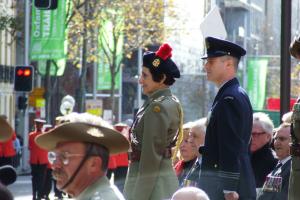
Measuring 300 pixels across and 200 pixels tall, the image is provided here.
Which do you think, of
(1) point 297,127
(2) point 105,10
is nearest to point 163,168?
(1) point 297,127

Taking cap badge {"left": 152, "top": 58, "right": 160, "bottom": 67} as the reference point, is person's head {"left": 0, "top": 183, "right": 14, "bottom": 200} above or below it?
below

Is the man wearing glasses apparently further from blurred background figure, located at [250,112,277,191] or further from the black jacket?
blurred background figure, located at [250,112,277,191]

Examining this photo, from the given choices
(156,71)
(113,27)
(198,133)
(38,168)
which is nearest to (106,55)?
(113,27)

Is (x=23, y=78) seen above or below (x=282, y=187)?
above

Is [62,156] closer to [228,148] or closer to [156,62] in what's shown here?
[228,148]

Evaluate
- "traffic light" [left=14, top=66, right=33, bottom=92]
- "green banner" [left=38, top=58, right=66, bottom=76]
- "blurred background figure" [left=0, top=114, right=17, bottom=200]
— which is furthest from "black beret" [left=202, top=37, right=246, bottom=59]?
"green banner" [left=38, top=58, right=66, bottom=76]

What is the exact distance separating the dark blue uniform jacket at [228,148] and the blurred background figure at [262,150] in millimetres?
1779

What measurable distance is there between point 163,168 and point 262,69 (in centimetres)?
1201

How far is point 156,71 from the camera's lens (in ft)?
25.0

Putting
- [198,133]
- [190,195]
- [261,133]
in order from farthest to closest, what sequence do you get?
[261,133]
[198,133]
[190,195]

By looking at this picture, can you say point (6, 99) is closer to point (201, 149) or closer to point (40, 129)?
point (40, 129)

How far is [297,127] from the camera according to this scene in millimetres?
5770

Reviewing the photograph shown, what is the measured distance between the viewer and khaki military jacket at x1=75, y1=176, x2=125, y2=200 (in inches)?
188

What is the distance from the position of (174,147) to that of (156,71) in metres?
0.57
